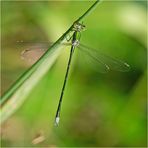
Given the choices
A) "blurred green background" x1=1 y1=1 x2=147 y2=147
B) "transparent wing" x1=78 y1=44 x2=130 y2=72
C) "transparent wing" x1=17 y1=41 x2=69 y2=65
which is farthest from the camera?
"blurred green background" x1=1 y1=1 x2=147 y2=147

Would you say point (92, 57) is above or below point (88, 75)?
above

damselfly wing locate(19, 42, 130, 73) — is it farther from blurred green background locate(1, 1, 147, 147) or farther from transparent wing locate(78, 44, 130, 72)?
blurred green background locate(1, 1, 147, 147)

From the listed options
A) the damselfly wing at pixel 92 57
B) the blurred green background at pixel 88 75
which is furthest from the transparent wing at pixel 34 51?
the blurred green background at pixel 88 75

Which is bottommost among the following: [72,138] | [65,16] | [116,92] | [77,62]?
[72,138]

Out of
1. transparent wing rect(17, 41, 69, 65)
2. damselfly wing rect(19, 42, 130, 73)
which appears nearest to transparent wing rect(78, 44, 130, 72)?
damselfly wing rect(19, 42, 130, 73)

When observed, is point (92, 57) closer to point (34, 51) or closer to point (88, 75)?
point (34, 51)

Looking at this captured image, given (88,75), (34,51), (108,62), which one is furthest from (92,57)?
(88,75)

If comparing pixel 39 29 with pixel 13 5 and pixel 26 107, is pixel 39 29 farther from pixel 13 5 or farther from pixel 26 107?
pixel 26 107

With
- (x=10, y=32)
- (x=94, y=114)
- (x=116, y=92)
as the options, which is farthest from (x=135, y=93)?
(x=10, y=32)
